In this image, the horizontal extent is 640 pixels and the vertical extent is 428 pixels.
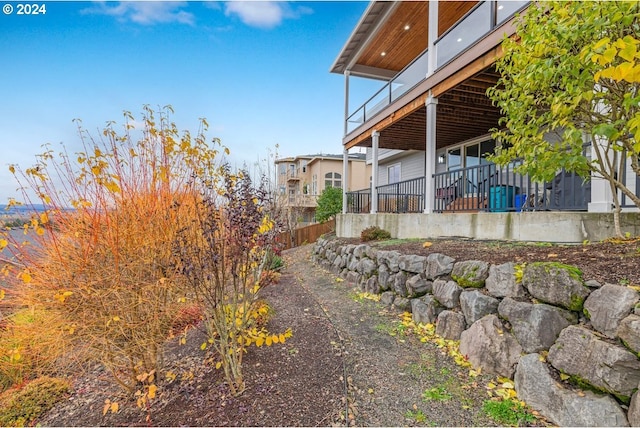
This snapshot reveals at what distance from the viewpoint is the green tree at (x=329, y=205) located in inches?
563

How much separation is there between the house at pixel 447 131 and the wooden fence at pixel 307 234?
332 cm

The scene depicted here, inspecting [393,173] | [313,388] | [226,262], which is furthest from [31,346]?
[393,173]

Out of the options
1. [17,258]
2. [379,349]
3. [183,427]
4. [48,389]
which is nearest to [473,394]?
[379,349]

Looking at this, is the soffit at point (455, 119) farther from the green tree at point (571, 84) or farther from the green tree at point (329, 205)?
the green tree at point (329, 205)

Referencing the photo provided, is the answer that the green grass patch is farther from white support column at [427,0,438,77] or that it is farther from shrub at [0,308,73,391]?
white support column at [427,0,438,77]

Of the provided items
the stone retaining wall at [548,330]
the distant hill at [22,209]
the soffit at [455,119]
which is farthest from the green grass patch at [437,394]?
the soffit at [455,119]

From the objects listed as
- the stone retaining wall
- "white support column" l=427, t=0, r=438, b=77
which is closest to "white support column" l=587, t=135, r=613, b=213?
the stone retaining wall

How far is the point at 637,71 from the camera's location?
4.69ft

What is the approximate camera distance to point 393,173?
48.0 ft

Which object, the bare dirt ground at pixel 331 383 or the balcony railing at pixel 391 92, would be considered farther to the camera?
the balcony railing at pixel 391 92

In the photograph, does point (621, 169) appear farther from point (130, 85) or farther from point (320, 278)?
point (130, 85)

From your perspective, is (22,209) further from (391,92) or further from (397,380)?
(391,92)

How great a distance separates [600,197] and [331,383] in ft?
14.7

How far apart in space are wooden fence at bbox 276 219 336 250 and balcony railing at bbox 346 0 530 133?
219 inches
